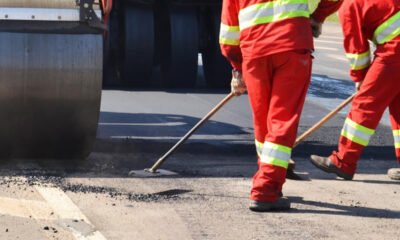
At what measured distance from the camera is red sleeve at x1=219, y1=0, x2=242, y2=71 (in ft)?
23.1

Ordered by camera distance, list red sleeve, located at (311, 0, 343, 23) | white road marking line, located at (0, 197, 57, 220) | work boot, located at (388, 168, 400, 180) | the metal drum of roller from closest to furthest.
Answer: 1. white road marking line, located at (0, 197, 57, 220)
2. red sleeve, located at (311, 0, 343, 23)
3. the metal drum of roller
4. work boot, located at (388, 168, 400, 180)

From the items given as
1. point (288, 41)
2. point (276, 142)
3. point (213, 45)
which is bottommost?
point (213, 45)

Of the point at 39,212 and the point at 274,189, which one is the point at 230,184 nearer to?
the point at 274,189

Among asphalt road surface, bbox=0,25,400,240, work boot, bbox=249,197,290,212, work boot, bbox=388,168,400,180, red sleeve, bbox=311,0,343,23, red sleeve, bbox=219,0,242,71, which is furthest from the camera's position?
work boot, bbox=388,168,400,180

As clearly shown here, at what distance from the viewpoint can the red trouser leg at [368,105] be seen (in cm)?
789

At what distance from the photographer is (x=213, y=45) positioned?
521 inches

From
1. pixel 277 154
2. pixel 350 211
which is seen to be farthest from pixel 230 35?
pixel 350 211

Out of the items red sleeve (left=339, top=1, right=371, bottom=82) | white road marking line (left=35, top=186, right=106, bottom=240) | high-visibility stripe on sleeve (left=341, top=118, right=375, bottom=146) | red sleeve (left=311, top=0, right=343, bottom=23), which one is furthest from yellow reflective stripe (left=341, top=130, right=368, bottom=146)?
white road marking line (left=35, top=186, right=106, bottom=240)

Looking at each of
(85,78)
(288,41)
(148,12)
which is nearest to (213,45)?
(148,12)

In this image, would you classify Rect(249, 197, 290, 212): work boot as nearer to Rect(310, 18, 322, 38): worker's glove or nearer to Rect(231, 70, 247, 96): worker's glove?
Rect(231, 70, 247, 96): worker's glove

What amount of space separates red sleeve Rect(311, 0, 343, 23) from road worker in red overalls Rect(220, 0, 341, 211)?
1.15ft

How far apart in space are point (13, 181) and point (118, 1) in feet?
19.8

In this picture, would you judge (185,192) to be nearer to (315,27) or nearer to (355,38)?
(315,27)

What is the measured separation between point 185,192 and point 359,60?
169cm
